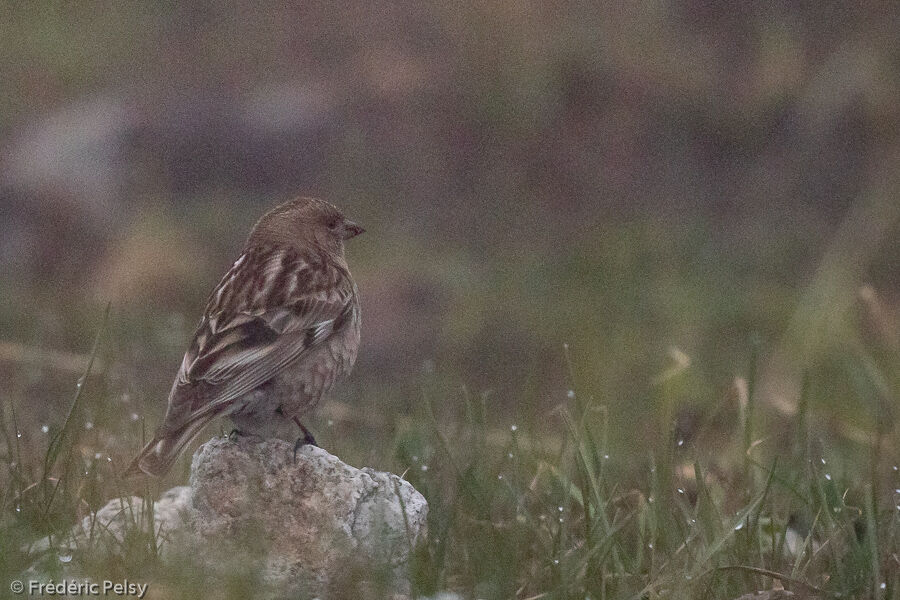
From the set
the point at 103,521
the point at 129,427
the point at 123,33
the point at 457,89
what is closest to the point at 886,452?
the point at 129,427

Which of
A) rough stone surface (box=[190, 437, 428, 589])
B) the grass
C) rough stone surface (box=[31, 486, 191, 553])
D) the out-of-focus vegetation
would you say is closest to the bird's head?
the grass

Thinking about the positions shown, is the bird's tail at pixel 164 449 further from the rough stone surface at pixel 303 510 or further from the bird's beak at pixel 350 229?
the bird's beak at pixel 350 229

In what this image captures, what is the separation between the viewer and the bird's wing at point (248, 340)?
4289 mm

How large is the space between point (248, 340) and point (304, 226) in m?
0.78

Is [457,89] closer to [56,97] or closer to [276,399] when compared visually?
[56,97]

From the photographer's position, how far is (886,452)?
7262 mm

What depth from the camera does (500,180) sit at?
35.3 ft

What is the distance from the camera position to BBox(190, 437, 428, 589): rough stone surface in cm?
398

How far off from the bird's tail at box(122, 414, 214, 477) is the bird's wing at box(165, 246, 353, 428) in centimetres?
2

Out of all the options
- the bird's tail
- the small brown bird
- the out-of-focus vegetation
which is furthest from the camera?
the out-of-focus vegetation

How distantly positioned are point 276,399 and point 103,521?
636mm

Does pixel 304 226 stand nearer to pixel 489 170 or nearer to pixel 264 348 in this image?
pixel 264 348

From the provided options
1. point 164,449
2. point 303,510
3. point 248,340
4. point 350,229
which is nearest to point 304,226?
point 350,229

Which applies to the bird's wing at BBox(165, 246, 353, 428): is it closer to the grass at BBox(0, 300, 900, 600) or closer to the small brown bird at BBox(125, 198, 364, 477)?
the small brown bird at BBox(125, 198, 364, 477)
